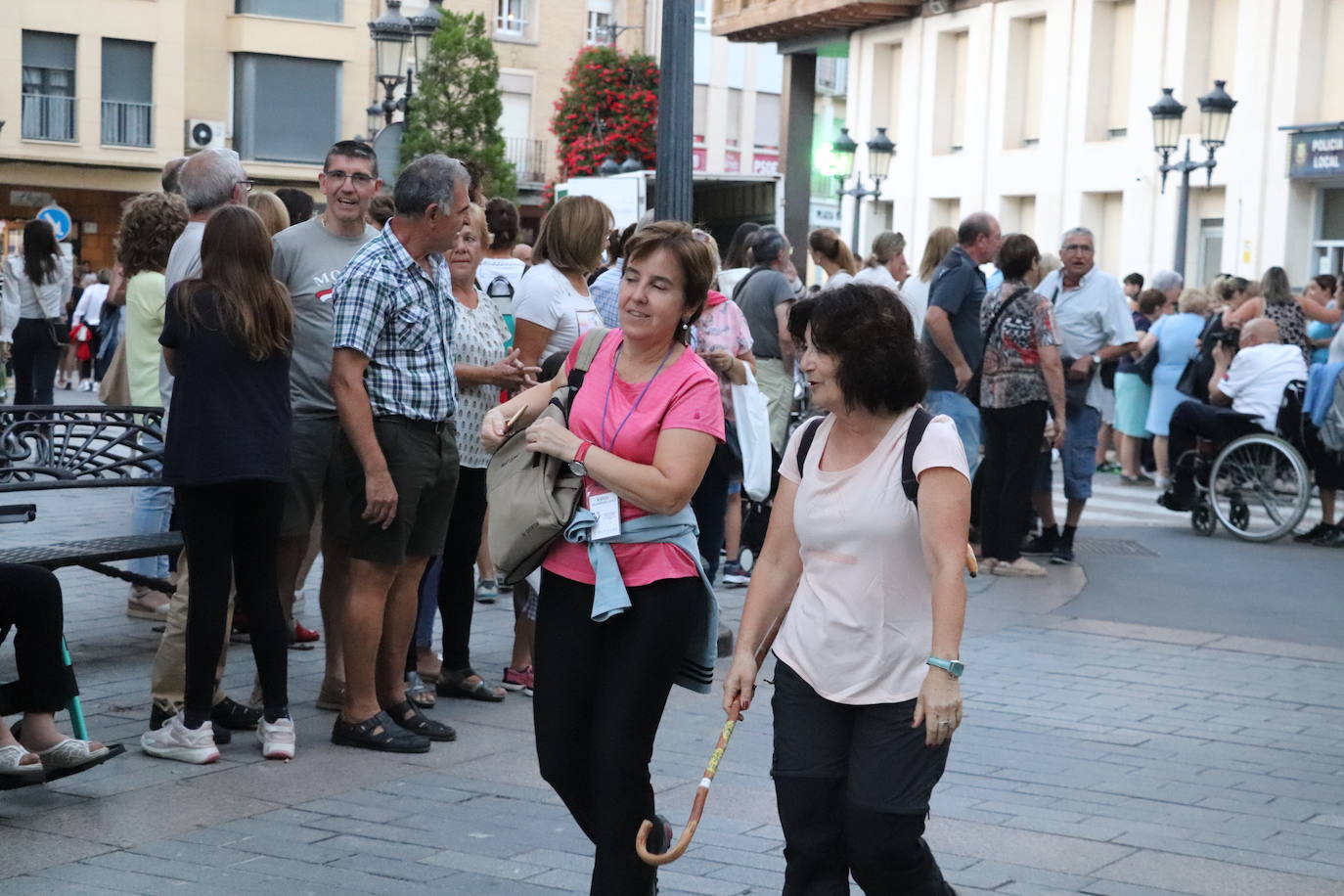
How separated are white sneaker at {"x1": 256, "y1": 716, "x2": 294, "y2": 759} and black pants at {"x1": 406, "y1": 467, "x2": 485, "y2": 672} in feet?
3.04

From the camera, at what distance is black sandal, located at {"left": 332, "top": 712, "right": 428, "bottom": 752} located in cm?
626

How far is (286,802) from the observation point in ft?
18.4

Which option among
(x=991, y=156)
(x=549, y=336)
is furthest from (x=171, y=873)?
(x=991, y=156)

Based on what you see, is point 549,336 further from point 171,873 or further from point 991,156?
point 991,156

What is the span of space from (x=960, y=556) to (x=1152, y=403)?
1340cm

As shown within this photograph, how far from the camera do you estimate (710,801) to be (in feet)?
19.1

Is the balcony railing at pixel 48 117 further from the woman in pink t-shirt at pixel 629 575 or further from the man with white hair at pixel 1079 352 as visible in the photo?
the woman in pink t-shirt at pixel 629 575

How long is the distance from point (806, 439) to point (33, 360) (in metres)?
15.6

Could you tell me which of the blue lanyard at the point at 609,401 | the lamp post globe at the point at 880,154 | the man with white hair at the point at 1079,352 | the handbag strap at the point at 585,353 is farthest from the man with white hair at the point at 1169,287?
the blue lanyard at the point at 609,401

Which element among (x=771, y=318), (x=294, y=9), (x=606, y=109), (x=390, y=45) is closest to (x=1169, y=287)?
(x=390, y=45)

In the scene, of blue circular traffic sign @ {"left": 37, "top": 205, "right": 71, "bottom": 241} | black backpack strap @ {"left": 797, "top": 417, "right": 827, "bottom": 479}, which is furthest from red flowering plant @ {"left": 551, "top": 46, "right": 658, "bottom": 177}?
black backpack strap @ {"left": 797, "top": 417, "right": 827, "bottom": 479}

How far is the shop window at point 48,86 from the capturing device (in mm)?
42938

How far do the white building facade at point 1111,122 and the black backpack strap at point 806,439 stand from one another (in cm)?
2251

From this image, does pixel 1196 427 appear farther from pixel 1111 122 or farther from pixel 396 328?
pixel 1111 122
